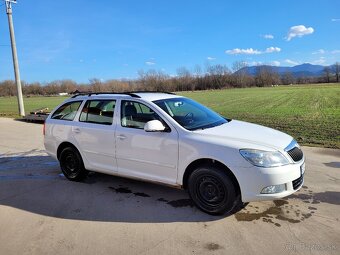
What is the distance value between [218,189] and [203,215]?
0.44m

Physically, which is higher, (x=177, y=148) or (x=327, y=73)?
(x=327, y=73)

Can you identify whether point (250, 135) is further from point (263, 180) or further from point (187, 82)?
point (187, 82)

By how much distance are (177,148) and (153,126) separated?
467 mm

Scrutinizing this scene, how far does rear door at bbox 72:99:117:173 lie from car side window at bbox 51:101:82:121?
0.77ft

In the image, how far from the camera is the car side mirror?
485cm

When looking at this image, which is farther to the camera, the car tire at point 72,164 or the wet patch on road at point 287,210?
the car tire at point 72,164

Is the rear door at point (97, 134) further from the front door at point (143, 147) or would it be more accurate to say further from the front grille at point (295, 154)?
the front grille at point (295, 154)

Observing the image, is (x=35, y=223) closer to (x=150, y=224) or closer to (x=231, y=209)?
(x=150, y=224)

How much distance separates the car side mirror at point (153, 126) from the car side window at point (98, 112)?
1.09 metres

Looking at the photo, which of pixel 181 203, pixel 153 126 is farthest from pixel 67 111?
pixel 181 203

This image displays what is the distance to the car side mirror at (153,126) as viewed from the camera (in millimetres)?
4852

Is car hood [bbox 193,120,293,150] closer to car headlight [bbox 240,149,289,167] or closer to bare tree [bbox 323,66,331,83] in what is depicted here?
car headlight [bbox 240,149,289,167]

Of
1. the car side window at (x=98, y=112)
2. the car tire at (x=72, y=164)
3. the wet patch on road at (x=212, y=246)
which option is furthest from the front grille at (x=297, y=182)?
the car tire at (x=72, y=164)

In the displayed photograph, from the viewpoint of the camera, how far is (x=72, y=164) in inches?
255
